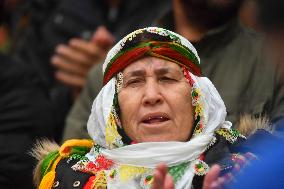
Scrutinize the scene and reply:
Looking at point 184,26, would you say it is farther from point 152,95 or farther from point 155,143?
point 155,143

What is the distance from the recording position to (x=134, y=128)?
358 centimetres

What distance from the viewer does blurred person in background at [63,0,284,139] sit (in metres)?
4.27

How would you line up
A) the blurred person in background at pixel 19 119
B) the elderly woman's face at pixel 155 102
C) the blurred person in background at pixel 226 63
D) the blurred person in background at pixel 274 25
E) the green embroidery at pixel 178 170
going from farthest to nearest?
the blurred person in background at pixel 19 119
the blurred person in background at pixel 226 63
the elderly woman's face at pixel 155 102
the green embroidery at pixel 178 170
the blurred person in background at pixel 274 25

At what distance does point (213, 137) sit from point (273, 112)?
0.71 meters

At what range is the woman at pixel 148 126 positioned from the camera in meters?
3.43

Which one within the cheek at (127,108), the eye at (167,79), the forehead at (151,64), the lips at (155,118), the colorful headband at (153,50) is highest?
the colorful headband at (153,50)

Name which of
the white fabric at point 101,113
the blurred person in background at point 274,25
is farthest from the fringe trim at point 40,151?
the blurred person in background at point 274,25

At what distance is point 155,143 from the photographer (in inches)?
135

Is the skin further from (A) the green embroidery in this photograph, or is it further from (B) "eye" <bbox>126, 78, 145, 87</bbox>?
(A) the green embroidery

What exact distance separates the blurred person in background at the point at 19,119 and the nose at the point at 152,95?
1170 millimetres

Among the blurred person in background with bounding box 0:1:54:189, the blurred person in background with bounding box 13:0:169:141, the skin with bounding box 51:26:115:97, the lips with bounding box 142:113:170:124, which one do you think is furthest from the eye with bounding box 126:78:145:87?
the skin with bounding box 51:26:115:97

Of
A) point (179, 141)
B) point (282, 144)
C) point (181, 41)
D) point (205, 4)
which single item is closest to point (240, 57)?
point (205, 4)

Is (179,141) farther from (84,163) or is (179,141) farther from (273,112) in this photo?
(273,112)

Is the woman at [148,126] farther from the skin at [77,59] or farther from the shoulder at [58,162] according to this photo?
the skin at [77,59]
